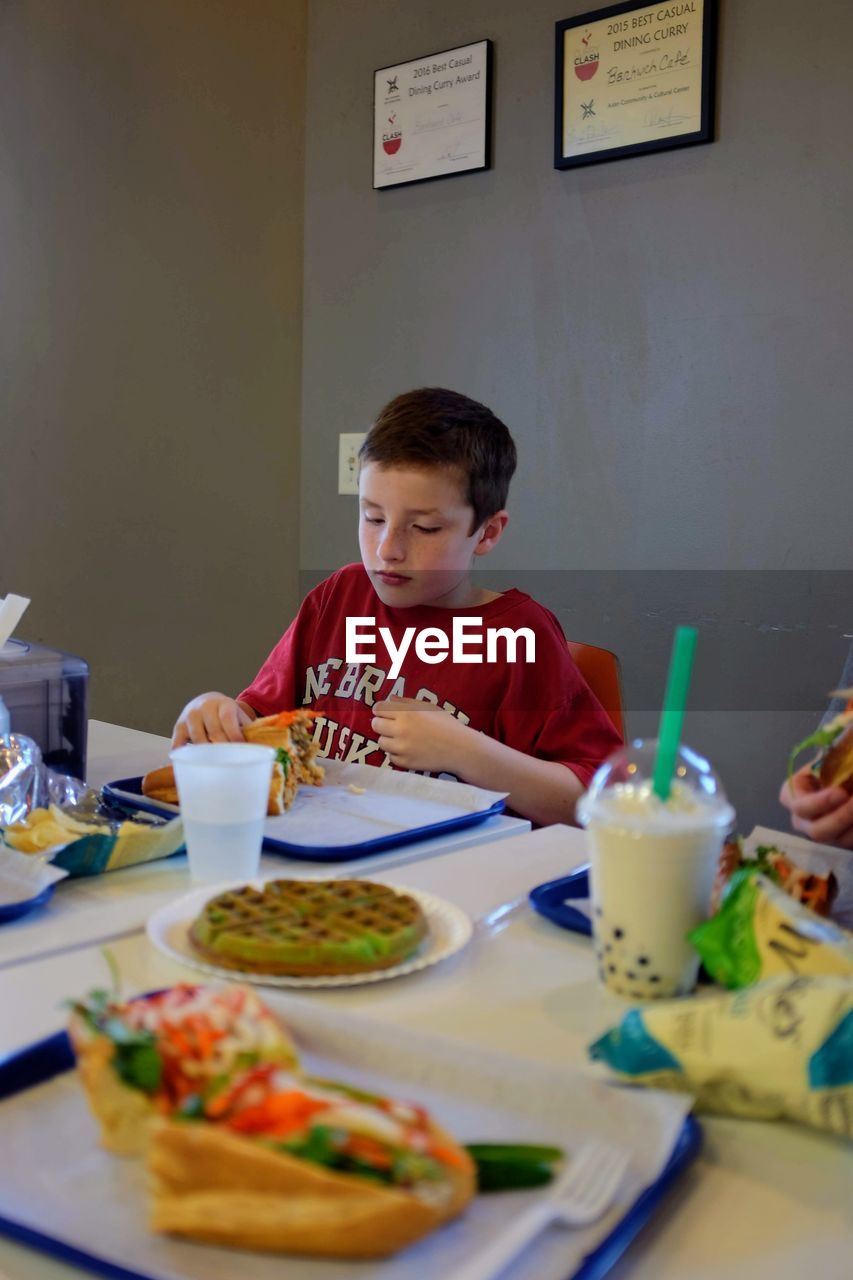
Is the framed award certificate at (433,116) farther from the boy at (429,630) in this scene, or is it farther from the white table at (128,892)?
the white table at (128,892)

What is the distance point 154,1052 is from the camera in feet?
1.76

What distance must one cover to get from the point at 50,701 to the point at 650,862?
91cm

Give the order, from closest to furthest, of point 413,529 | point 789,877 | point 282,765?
point 789,877 → point 282,765 → point 413,529

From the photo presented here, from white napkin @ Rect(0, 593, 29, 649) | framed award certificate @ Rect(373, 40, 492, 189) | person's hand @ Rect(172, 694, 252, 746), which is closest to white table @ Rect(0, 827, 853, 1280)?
person's hand @ Rect(172, 694, 252, 746)

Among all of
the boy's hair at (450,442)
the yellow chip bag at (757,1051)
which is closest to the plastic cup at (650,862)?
the yellow chip bag at (757,1051)

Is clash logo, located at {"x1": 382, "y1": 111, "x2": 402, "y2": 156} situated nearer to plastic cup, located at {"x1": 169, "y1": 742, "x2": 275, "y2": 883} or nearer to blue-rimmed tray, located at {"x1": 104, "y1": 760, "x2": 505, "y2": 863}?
blue-rimmed tray, located at {"x1": 104, "y1": 760, "x2": 505, "y2": 863}

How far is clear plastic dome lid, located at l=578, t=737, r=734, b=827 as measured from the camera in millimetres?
734

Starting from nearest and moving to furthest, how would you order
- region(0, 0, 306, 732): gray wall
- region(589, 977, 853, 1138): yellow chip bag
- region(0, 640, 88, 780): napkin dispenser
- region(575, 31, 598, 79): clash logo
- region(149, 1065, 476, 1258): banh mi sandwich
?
region(149, 1065, 476, 1258): banh mi sandwich
region(589, 977, 853, 1138): yellow chip bag
region(0, 640, 88, 780): napkin dispenser
region(575, 31, 598, 79): clash logo
region(0, 0, 306, 732): gray wall

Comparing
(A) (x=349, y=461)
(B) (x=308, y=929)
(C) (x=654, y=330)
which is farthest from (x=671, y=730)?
(A) (x=349, y=461)

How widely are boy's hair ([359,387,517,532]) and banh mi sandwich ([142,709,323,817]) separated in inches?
18.6

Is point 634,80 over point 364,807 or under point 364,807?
over

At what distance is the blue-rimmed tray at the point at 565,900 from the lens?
89 centimetres

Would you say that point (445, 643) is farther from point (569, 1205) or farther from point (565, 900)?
point (569, 1205)

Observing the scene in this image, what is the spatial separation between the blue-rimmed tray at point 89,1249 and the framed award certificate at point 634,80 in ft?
6.80
